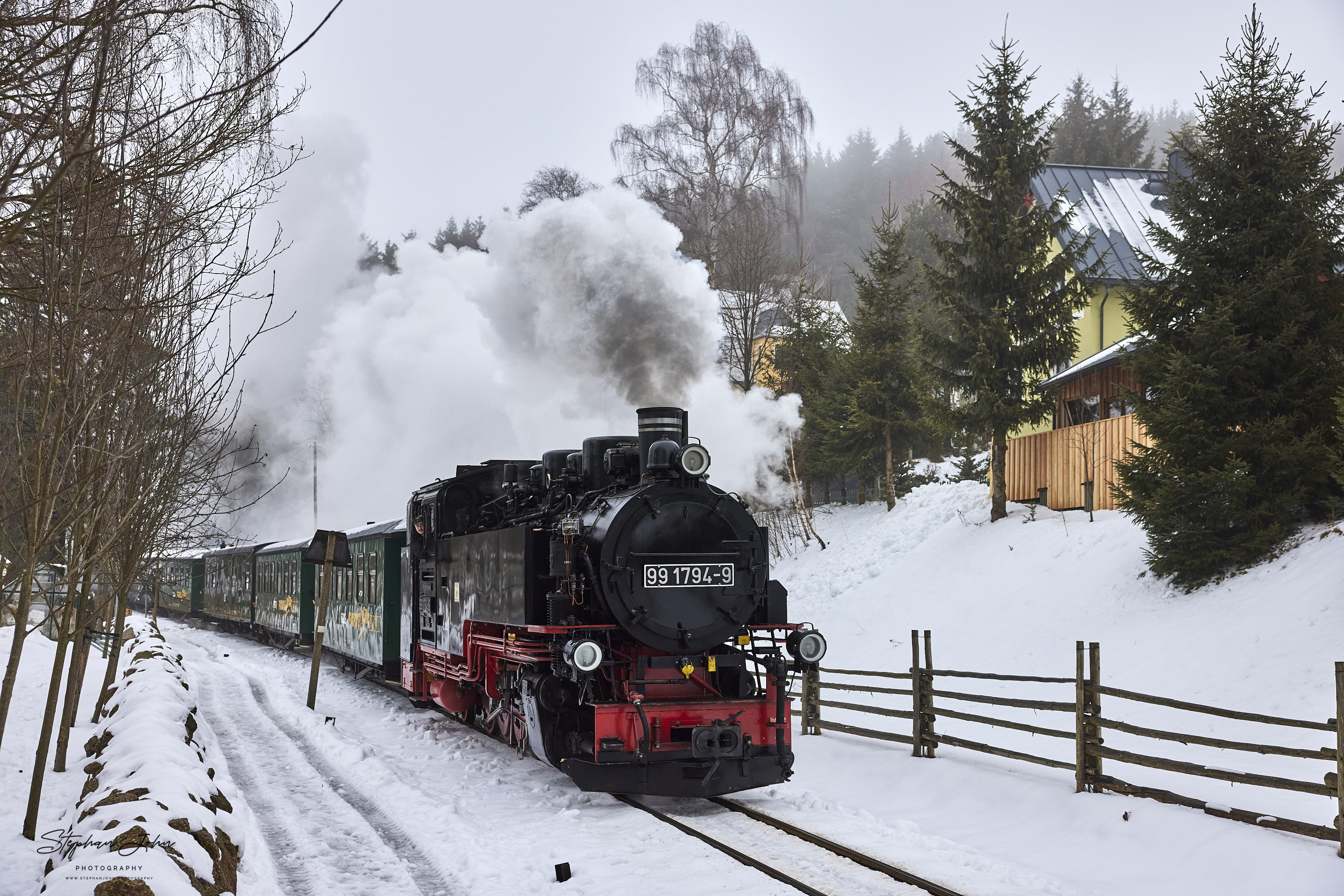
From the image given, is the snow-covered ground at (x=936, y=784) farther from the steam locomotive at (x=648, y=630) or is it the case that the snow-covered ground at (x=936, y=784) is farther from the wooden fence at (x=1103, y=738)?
the steam locomotive at (x=648, y=630)

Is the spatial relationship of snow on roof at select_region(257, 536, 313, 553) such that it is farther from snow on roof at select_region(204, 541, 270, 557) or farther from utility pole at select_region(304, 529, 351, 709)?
utility pole at select_region(304, 529, 351, 709)

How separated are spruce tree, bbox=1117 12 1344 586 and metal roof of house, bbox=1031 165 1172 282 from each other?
8.75 m

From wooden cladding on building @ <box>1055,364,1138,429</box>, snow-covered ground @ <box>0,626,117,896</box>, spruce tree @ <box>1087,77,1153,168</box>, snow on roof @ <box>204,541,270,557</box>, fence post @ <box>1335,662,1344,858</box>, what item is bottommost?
snow-covered ground @ <box>0,626,117,896</box>

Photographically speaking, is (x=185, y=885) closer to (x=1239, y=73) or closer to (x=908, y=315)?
(x=1239, y=73)

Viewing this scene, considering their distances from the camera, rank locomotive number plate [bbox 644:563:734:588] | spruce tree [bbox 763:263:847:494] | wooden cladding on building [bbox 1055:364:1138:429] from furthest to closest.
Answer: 1. spruce tree [bbox 763:263:847:494]
2. wooden cladding on building [bbox 1055:364:1138:429]
3. locomotive number plate [bbox 644:563:734:588]

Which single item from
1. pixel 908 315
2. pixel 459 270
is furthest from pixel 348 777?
pixel 459 270

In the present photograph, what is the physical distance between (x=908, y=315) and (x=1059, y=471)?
20.5 feet

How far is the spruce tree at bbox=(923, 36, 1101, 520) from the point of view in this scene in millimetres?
18656

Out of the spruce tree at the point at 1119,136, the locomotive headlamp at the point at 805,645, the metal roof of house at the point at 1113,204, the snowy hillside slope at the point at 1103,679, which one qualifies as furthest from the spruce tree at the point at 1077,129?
the locomotive headlamp at the point at 805,645

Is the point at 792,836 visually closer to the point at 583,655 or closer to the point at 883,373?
the point at 583,655

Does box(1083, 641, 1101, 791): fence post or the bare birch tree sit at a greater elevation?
the bare birch tree

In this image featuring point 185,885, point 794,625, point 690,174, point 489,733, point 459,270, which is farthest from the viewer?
point 459,270

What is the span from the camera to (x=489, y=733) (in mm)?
10766
